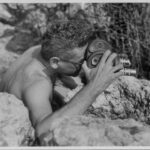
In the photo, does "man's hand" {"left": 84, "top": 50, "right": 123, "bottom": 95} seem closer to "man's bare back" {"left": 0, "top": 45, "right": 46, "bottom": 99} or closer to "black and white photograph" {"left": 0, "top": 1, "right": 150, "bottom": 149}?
"black and white photograph" {"left": 0, "top": 1, "right": 150, "bottom": 149}

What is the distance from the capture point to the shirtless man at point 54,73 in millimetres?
2273

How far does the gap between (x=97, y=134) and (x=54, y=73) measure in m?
0.95

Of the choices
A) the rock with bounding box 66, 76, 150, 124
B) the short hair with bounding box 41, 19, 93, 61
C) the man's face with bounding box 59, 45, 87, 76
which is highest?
the short hair with bounding box 41, 19, 93, 61

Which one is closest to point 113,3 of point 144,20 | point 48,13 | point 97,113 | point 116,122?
point 144,20

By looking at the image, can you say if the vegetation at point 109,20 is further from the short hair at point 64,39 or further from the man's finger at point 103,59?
the man's finger at point 103,59

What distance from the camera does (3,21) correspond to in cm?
393

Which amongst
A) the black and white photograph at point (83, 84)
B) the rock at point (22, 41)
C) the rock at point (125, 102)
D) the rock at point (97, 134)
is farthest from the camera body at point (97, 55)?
the rock at point (22, 41)

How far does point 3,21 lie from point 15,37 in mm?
256

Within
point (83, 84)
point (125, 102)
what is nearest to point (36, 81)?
point (83, 84)

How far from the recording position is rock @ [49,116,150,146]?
1.92m

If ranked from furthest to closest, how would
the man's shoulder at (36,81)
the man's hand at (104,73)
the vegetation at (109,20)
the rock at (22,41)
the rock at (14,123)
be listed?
the rock at (22,41), the vegetation at (109,20), the man's shoulder at (36,81), the man's hand at (104,73), the rock at (14,123)

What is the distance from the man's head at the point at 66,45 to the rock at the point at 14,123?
18.7 inches

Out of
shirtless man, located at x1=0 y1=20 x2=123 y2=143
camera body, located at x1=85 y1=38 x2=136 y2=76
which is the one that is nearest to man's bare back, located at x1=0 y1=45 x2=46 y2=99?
shirtless man, located at x1=0 y1=20 x2=123 y2=143

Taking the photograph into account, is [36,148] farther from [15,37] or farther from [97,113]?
[15,37]
